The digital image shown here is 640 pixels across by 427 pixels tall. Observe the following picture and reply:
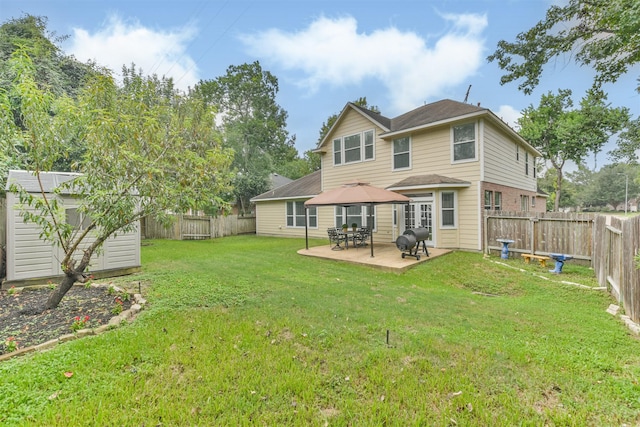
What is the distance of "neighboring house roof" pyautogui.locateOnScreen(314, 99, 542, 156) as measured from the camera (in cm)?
1039

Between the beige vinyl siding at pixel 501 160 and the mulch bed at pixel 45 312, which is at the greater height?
the beige vinyl siding at pixel 501 160

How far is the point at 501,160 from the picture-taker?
38.0 feet

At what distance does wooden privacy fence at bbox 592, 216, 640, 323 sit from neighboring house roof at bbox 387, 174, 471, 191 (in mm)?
4109

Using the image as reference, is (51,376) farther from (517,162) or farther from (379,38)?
(517,162)

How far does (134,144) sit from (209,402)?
12.6 feet

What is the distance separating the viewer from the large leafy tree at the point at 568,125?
19.9 meters

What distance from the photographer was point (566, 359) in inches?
112

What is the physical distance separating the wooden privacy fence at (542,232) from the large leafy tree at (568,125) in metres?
17.0

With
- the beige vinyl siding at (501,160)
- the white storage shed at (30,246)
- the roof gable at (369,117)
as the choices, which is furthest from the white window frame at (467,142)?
the white storage shed at (30,246)

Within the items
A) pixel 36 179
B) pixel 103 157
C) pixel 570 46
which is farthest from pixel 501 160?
pixel 36 179

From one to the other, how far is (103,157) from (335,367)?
404cm

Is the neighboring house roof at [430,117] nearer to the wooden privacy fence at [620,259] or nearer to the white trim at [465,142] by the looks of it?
the white trim at [465,142]

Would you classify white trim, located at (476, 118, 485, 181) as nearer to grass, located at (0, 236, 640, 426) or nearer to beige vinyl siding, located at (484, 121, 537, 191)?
beige vinyl siding, located at (484, 121, 537, 191)

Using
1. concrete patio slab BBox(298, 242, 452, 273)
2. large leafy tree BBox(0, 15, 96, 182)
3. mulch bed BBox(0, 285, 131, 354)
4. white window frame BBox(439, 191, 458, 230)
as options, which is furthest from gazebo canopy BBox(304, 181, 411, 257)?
large leafy tree BBox(0, 15, 96, 182)
